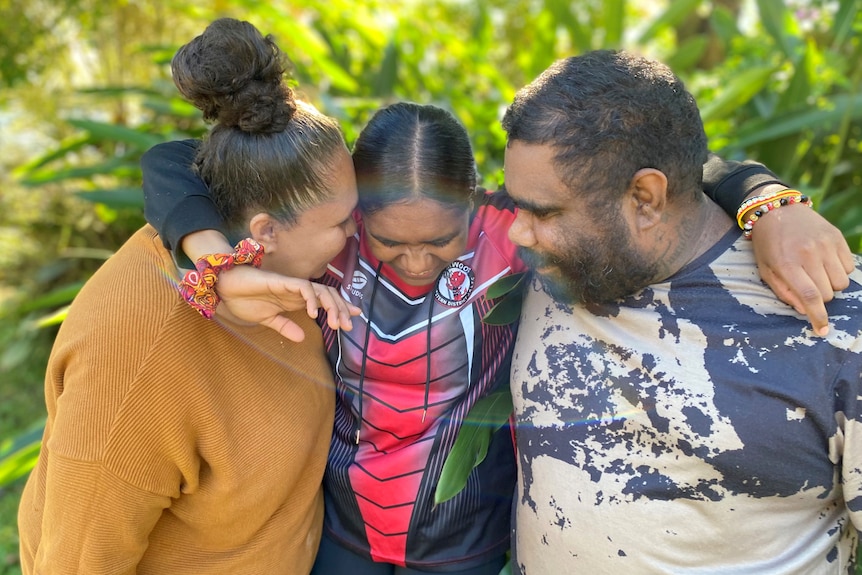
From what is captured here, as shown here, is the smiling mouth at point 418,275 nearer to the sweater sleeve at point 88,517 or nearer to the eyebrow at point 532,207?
the eyebrow at point 532,207

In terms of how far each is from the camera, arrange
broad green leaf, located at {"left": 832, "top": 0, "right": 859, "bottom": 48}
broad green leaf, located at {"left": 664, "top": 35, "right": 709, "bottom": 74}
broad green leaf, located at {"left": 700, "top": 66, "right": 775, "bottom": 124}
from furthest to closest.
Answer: broad green leaf, located at {"left": 664, "top": 35, "right": 709, "bottom": 74}
broad green leaf, located at {"left": 832, "top": 0, "right": 859, "bottom": 48}
broad green leaf, located at {"left": 700, "top": 66, "right": 775, "bottom": 124}

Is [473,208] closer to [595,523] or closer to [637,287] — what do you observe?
[637,287]

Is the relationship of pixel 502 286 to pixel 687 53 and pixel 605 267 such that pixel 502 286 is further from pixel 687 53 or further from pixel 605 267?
pixel 687 53

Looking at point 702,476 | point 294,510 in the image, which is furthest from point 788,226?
point 294,510

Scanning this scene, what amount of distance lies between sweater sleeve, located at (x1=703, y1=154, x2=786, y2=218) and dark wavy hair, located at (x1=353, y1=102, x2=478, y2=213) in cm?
52

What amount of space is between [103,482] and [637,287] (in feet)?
3.38

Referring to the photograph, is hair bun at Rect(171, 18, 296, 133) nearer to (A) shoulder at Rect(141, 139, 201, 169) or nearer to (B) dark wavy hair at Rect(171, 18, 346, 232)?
(B) dark wavy hair at Rect(171, 18, 346, 232)

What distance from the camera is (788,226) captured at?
4.05 feet

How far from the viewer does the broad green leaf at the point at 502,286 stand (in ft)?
4.87

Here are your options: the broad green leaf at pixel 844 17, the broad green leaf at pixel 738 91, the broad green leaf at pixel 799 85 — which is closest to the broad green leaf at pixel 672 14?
the broad green leaf at pixel 844 17

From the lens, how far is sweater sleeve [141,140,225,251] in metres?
1.23

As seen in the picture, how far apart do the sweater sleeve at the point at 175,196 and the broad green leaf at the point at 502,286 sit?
0.57 meters

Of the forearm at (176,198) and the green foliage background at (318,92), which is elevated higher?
the green foliage background at (318,92)

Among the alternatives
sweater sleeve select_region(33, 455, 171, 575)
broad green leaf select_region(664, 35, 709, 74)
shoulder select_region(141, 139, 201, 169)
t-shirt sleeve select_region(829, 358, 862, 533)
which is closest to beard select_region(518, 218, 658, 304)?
t-shirt sleeve select_region(829, 358, 862, 533)
